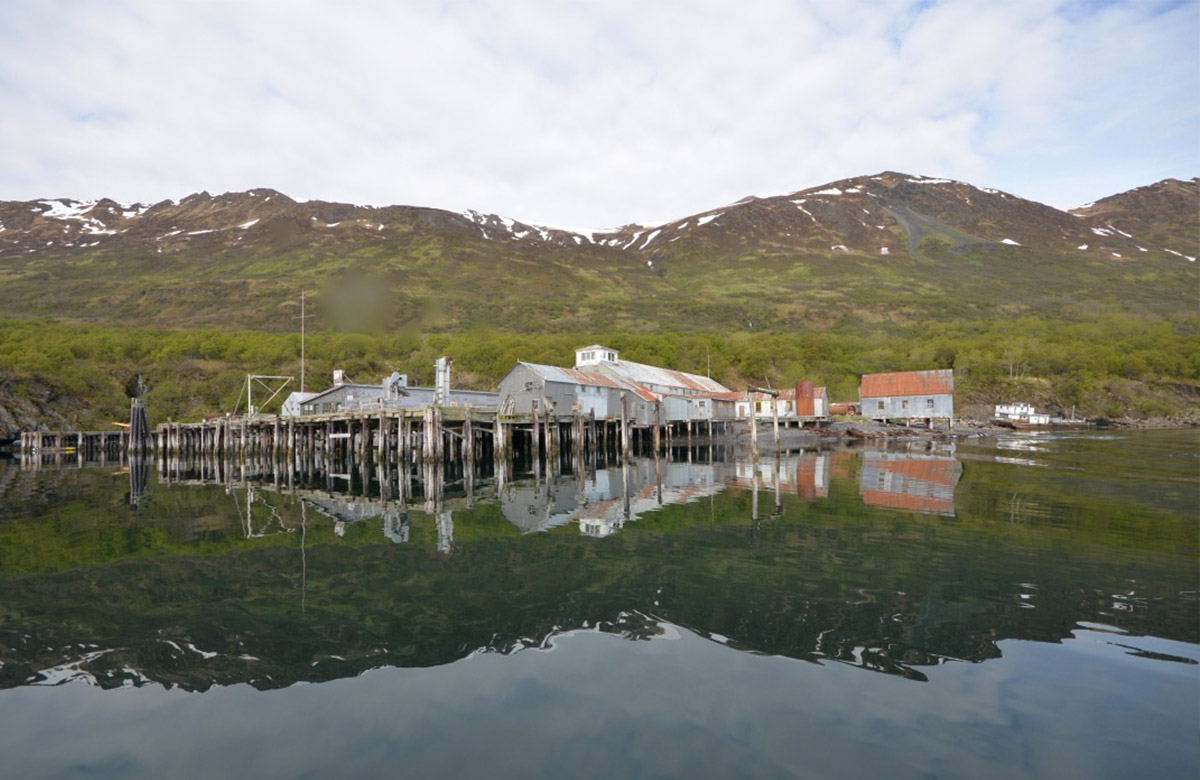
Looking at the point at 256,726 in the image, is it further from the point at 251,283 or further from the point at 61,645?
the point at 251,283

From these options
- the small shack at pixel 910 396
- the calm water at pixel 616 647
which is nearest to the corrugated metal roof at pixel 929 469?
the calm water at pixel 616 647

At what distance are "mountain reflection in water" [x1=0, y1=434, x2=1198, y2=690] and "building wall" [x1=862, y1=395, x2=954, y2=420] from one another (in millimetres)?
49589

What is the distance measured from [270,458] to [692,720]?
5085 centimetres

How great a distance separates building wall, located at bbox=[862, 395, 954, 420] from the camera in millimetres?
66250

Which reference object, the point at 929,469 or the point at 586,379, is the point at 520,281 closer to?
the point at 586,379

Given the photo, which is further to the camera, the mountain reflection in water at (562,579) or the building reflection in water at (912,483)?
the building reflection in water at (912,483)

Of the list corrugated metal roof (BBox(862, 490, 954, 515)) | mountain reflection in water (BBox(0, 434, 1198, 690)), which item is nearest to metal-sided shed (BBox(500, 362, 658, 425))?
mountain reflection in water (BBox(0, 434, 1198, 690))

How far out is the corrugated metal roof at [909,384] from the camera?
66.8 m

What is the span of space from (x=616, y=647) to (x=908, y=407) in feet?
226

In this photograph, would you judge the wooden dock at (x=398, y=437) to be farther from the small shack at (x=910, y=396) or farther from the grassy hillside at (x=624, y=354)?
the small shack at (x=910, y=396)

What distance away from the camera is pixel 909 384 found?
225 ft

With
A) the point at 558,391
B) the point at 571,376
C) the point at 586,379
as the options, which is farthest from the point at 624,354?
the point at 558,391

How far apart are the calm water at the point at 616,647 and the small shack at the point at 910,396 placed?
53.4 meters

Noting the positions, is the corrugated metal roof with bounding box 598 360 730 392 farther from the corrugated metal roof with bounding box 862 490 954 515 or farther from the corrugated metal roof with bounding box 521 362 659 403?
the corrugated metal roof with bounding box 862 490 954 515
